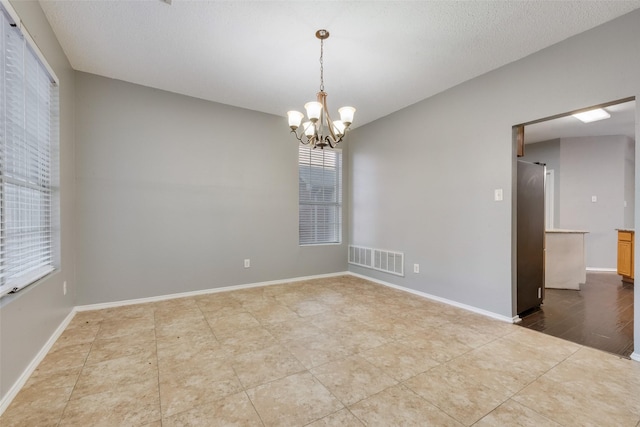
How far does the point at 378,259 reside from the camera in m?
4.43

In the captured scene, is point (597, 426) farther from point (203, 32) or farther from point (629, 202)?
point (629, 202)

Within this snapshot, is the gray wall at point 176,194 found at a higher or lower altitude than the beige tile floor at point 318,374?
higher

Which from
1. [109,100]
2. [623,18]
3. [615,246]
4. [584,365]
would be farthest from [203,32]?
[615,246]

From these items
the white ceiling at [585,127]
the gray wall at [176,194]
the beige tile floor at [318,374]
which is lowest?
the beige tile floor at [318,374]

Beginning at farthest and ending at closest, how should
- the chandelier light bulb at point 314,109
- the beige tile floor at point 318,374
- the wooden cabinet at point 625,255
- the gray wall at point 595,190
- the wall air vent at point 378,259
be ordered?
1. the gray wall at point 595,190
2. the wooden cabinet at point 625,255
3. the wall air vent at point 378,259
4. the chandelier light bulb at point 314,109
5. the beige tile floor at point 318,374

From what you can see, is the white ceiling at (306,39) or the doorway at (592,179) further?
the doorway at (592,179)

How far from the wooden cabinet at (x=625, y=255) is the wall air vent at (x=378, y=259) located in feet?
12.5

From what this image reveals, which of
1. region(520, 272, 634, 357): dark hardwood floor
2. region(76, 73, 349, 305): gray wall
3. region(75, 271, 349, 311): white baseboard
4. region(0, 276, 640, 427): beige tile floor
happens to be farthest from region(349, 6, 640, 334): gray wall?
region(76, 73, 349, 305): gray wall

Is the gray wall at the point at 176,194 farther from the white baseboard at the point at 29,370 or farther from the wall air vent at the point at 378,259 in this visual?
the wall air vent at the point at 378,259

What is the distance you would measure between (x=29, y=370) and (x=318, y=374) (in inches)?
78.1

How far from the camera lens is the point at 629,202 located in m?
5.43

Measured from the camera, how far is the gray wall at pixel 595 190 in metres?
5.39

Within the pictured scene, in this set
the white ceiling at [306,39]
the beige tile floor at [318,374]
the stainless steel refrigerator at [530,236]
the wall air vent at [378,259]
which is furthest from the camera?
the wall air vent at [378,259]

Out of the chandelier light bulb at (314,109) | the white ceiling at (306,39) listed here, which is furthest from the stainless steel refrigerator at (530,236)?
the chandelier light bulb at (314,109)
